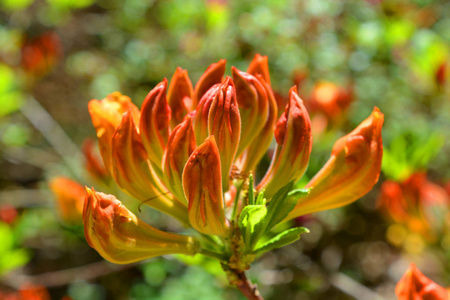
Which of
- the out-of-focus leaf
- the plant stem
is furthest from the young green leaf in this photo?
the out-of-focus leaf

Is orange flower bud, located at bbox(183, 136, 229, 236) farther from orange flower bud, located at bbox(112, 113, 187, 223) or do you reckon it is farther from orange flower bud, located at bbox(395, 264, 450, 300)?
orange flower bud, located at bbox(395, 264, 450, 300)

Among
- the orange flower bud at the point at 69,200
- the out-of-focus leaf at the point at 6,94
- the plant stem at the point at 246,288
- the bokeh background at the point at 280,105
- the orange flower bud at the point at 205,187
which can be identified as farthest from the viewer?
the out-of-focus leaf at the point at 6,94

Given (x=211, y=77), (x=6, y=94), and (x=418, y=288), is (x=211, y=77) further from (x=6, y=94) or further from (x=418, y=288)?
(x=6, y=94)

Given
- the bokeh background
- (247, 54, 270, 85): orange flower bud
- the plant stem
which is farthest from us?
the bokeh background

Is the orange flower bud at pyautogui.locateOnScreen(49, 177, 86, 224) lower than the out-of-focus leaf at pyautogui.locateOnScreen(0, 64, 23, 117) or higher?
lower

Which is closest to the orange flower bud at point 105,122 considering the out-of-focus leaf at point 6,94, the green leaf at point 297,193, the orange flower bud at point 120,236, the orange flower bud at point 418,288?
the orange flower bud at point 120,236

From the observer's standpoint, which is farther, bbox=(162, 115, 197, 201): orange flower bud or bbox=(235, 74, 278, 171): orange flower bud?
bbox=(235, 74, 278, 171): orange flower bud

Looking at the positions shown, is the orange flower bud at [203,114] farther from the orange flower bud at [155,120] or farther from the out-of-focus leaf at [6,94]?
the out-of-focus leaf at [6,94]

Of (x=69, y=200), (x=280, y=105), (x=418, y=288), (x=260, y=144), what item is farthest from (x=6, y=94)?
(x=418, y=288)

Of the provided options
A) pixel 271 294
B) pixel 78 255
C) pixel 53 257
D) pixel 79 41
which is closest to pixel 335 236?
pixel 271 294
